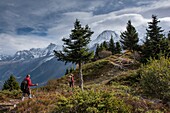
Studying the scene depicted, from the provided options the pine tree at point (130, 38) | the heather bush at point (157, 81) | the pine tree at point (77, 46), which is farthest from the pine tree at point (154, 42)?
the heather bush at point (157, 81)

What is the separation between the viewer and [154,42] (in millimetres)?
46125

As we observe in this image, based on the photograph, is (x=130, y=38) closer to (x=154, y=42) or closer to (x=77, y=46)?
(x=154, y=42)

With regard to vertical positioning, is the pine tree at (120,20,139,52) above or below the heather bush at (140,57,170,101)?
above

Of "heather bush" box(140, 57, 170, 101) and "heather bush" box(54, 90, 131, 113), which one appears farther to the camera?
"heather bush" box(140, 57, 170, 101)

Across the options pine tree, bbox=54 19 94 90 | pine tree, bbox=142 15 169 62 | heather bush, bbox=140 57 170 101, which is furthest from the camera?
pine tree, bbox=142 15 169 62

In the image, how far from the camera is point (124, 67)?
53094 millimetres

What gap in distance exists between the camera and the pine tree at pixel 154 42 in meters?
45.5

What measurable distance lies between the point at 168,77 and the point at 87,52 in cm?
2083

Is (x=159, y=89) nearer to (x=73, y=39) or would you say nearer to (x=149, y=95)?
(x=149, y=95)

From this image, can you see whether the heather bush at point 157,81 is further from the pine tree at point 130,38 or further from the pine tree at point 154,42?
the pine tree at point 130,38

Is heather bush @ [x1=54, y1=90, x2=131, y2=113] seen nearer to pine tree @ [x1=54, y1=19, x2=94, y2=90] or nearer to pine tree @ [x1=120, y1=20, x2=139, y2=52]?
pine tree @ [x1=54, y1=19, x2=94, y2=90]

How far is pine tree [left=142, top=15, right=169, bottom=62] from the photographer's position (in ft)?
149

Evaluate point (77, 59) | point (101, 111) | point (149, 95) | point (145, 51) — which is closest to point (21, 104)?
point (101, 111)

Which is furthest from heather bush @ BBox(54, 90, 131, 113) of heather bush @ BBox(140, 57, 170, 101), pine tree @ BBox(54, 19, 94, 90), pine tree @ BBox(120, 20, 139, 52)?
pine tree @ BBox(120, 20, 139, 52)
